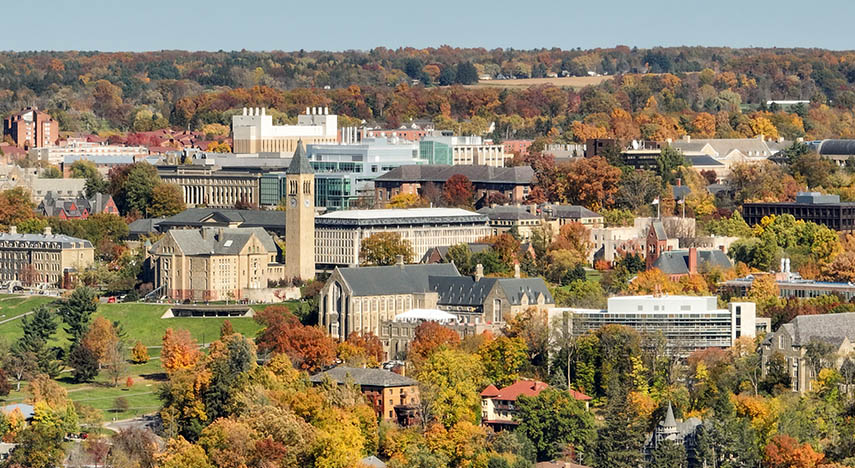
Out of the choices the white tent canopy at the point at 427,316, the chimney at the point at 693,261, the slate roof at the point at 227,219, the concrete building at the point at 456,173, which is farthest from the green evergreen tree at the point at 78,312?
the concrete building at the point at 456,173

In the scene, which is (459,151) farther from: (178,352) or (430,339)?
(178,352)

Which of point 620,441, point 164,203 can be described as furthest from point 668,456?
point 164,203

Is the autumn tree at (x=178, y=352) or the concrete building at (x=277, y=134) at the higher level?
the concrete building at (x=277, y=134)

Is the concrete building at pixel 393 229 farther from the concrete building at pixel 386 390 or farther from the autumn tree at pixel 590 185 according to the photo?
the concrete building at pixel 386 390

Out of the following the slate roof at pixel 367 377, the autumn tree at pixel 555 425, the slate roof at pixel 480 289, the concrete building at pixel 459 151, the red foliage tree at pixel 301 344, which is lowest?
the autumn tree at pixel 555 425

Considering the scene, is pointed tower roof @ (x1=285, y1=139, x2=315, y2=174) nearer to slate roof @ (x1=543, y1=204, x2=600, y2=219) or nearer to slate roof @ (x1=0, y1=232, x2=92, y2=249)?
slate roof @ (x1=0, y1=232, x2=92, y2=249)

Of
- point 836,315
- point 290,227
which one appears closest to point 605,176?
point 290,227

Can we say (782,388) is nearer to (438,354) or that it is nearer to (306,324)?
(438,354)
